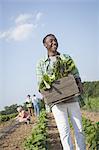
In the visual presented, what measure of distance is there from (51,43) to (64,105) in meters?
0.73

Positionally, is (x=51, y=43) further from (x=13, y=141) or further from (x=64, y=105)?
(x=13, y=141)

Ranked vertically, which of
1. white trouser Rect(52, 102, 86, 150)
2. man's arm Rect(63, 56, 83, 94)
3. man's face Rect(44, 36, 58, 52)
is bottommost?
white trouser Rect(52, 102, 86, 150)

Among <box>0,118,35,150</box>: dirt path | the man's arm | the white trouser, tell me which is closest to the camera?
the white trouser

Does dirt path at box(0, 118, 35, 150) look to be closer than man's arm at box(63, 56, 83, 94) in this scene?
No

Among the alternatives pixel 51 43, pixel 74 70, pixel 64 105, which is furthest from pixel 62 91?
pixel 51 43

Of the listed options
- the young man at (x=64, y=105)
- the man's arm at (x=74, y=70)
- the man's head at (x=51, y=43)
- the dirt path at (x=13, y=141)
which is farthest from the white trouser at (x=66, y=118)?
the dirt path at (x=13, y=141)

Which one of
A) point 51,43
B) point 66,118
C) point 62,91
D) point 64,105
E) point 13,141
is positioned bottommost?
point 66,118

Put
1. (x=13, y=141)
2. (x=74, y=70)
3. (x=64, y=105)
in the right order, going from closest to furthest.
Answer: (x=64, y=105)
(x=74, y=70)
(x=13, y=141)

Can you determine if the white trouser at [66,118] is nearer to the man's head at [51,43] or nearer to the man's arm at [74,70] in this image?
the man's arm at [74,70]

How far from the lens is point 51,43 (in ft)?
14.9

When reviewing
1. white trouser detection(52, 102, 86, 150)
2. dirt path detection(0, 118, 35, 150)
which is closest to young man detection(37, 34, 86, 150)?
white trouser detection(52, 102, 86, 150)

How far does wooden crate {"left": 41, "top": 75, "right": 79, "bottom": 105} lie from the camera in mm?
4465

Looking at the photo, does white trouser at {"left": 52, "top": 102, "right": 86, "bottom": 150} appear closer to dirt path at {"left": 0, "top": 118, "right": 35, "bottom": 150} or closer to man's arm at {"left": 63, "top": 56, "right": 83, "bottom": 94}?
man's arm at {"left": 63, "top": 56, "right": 83, "bottom": 94}

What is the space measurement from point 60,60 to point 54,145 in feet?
9.84
